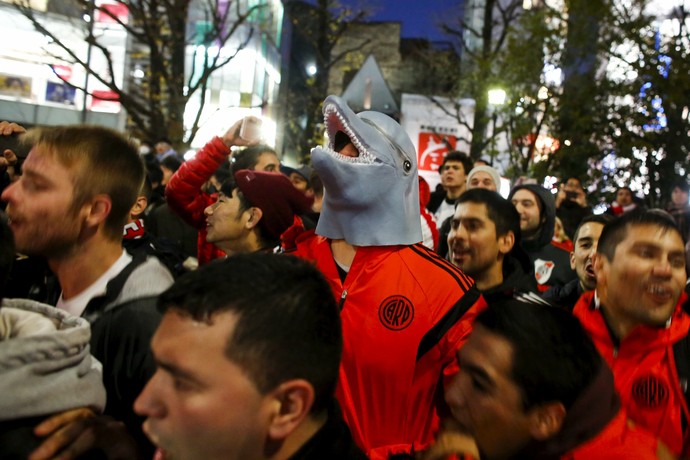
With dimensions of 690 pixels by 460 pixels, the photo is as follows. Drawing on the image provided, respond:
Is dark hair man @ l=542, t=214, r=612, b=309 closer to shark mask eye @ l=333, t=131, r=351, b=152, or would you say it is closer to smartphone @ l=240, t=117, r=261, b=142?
shark mask eye @ l=333, t=131, r=351, b=152

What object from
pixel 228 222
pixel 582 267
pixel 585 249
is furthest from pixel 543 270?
pixel 228 222

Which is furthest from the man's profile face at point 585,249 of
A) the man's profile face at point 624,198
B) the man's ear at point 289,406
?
the man's profile face at point 624,198

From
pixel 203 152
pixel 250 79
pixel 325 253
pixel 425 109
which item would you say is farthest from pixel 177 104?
pixel 250 79

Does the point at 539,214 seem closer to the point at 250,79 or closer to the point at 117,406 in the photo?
the point at 117,406

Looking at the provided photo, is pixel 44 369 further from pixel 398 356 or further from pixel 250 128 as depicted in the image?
pixel 250 128

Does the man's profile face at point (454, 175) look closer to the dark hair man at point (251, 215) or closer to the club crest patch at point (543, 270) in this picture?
the club crest patch at point (543, 270)

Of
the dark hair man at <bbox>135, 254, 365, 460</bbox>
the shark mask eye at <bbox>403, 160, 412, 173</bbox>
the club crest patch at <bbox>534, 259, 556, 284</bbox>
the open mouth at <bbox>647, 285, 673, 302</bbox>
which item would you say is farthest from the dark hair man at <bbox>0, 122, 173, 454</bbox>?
the club crest patch at <bbox>534, 259, 556, 284</bbox>

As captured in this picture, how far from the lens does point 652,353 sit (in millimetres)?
2867

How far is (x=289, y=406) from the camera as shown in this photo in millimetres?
1688

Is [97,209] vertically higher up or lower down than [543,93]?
lower down

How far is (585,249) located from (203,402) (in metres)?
3.70

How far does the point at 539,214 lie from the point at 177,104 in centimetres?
1165

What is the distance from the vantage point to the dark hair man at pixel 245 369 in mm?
1622

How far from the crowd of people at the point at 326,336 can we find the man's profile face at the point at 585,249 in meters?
0.10
